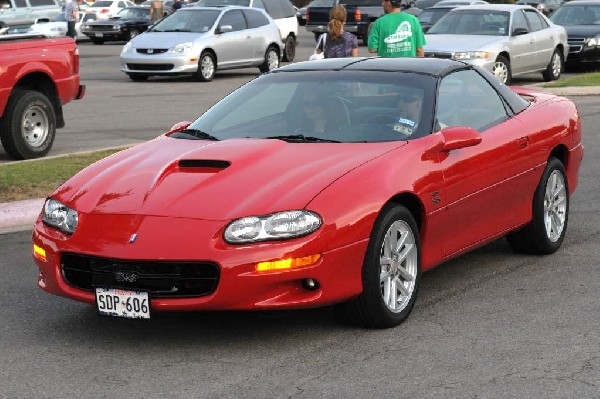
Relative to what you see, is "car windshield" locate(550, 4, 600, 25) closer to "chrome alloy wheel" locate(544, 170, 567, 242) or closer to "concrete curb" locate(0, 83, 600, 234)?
"concrete curb" locate(0, 83, 600, 234)

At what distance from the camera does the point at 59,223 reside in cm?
668

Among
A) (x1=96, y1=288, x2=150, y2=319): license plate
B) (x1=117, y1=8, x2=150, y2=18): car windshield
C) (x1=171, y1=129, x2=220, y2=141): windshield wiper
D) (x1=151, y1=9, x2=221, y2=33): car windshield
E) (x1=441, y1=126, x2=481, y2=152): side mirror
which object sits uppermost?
(x1=441, y1=126, x2=481, y2=152): side mirror

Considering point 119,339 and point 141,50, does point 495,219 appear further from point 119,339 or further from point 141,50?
point 141,50

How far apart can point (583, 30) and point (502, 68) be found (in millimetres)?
5341

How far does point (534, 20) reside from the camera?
23.5 meters

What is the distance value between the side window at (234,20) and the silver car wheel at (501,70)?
6.89 meters

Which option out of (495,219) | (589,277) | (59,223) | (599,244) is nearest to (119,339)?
(59,223)

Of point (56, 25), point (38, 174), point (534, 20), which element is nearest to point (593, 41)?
point (534, 20)

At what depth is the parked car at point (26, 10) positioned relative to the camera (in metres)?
37.6

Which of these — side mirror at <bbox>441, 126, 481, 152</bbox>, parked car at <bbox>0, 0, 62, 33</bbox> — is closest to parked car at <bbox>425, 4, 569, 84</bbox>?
side mirror at <bbox>441, 126, 481, 152</bbox>

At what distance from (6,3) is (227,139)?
32.0m

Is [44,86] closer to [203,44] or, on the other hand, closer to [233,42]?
[203,44]

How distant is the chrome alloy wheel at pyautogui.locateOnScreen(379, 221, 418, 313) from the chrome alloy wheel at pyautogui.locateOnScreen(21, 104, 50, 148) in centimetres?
787

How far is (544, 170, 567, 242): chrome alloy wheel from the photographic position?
8602 millimetres
